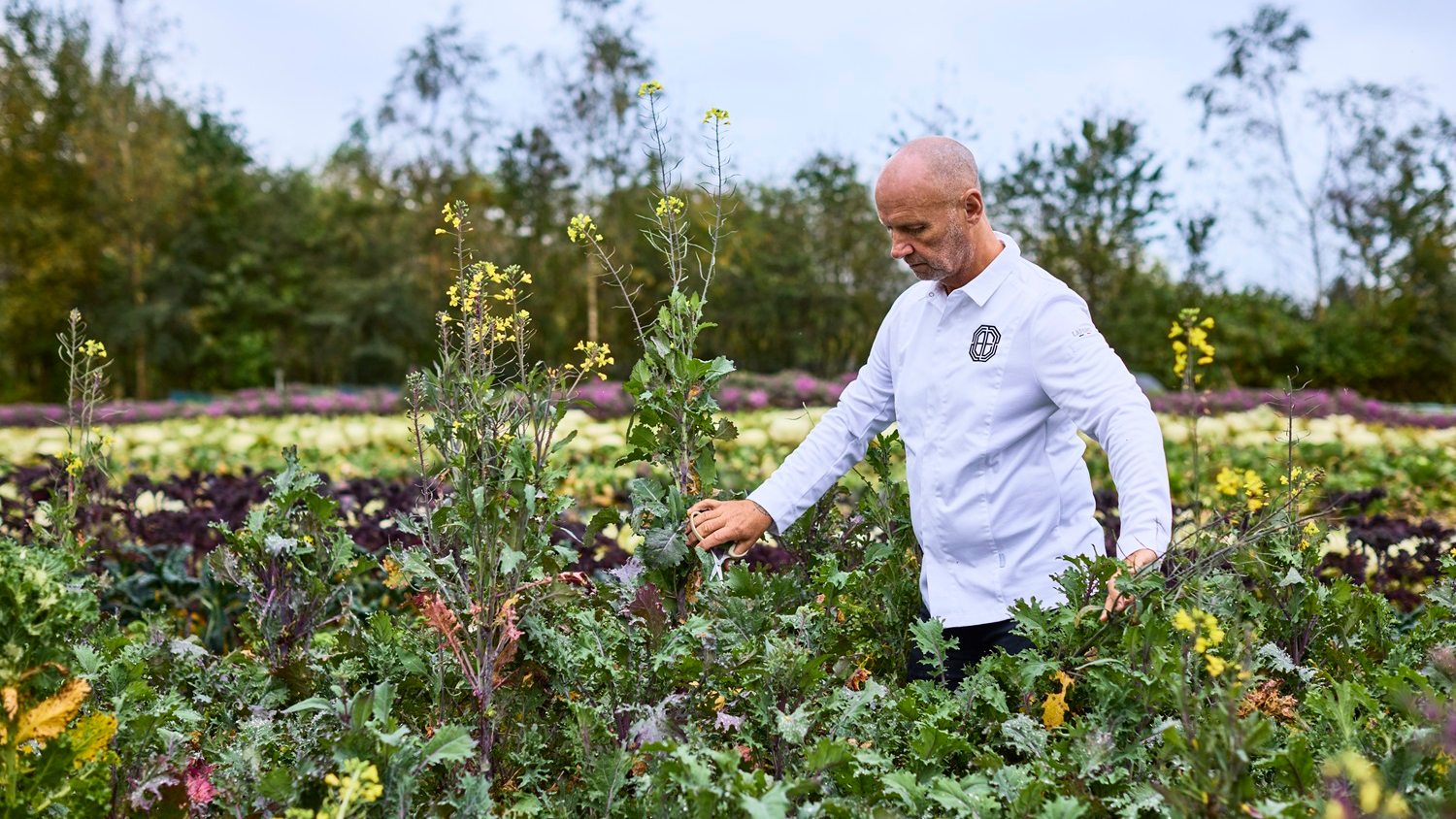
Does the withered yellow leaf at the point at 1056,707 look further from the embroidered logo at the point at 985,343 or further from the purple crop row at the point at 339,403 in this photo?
the purple crop row at the point at 339,403

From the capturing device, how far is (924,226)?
226cm

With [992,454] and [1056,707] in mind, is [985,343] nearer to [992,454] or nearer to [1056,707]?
[992,454]

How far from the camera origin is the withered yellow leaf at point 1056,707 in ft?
5.89

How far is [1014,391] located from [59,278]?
27.6 metres

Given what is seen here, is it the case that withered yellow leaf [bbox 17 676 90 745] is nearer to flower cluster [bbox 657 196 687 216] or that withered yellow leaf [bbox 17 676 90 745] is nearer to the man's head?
flower cluster [bbox 657 196 687 216]

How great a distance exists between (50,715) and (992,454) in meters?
1.94

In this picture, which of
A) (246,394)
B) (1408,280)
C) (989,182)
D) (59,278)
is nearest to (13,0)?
(59,278)

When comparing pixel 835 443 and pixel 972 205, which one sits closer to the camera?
pixel 972 205

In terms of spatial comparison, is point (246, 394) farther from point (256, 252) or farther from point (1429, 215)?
point (1429, 215)

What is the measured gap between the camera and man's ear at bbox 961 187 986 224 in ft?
7.55

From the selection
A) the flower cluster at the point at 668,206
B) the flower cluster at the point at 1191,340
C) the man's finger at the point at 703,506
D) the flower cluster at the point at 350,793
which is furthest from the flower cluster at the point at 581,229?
the flower cluster at the point at 1191,340

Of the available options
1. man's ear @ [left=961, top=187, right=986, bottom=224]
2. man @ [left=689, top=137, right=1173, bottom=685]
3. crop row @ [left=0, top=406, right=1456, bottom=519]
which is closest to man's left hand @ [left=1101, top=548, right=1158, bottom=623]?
man @ [left=689, top=137, right=1173, bottom=685]

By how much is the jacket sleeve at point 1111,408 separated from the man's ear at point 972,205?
10.4 inches

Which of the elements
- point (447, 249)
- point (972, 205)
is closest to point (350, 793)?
point (972, 205)
